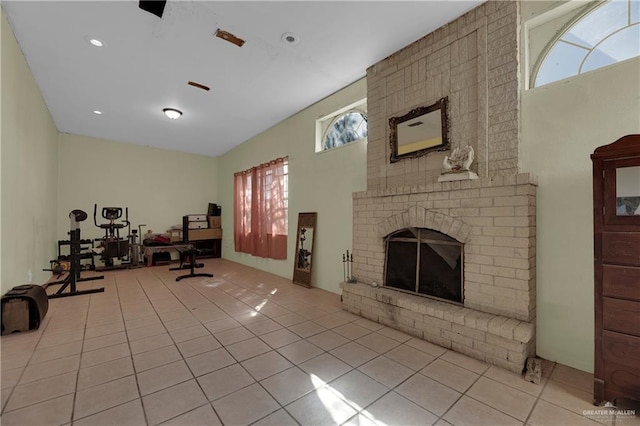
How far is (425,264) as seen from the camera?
285 cm

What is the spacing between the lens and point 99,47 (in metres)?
2.98

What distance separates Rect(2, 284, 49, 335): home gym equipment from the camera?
2588 mm

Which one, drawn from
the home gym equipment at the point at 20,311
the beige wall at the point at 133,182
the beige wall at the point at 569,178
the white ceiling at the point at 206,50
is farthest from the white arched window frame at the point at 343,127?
the beige wall at the point at 133,182

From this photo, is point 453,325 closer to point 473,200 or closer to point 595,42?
point 473,200

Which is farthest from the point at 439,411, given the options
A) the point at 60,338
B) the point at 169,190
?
the point at 169,190

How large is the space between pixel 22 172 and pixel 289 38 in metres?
3.62

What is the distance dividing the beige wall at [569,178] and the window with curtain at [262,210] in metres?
3.83

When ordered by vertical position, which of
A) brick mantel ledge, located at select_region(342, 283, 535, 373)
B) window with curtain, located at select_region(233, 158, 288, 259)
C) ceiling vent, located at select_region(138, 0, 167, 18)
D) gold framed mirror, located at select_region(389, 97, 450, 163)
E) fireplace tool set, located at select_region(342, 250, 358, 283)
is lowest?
brick mantel ledge, located at select_region(342, 283, 535, 373)

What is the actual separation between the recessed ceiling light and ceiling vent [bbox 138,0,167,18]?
110 cm

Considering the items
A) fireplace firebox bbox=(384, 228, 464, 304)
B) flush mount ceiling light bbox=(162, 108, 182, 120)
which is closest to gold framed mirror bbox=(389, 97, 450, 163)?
fireplace firebox bbox=(384, 228, 464, 304)

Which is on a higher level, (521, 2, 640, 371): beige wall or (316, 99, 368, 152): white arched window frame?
(316, 99, 368, 152): white arched window frame

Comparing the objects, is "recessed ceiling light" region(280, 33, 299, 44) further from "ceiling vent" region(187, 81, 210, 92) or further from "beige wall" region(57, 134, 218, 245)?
"beige wall" region(57, 134, 218, 245)

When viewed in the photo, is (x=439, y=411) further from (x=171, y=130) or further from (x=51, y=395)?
(x=171, y=130)

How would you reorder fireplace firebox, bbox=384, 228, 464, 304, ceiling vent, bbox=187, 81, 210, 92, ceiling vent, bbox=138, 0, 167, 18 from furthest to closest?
ceiling vent, bbox=187, 81, 210, 92
fireplace firebox, bbox=384, 228, 464, 304
ceiling vent, bbox=138, 0, 167, 18
